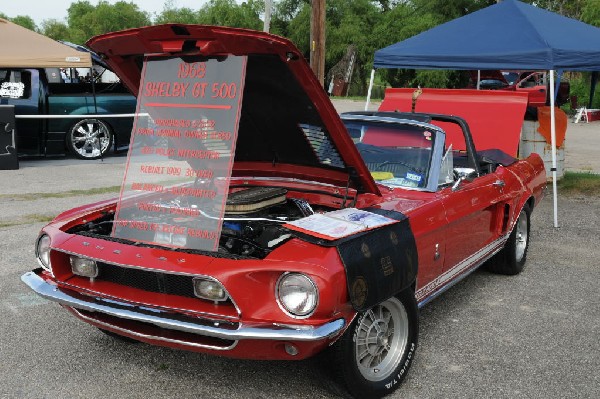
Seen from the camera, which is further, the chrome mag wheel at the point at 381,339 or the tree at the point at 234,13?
the tree at the point at 234,13

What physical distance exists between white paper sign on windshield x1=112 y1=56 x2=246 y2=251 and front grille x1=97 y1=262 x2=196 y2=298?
0.70ft

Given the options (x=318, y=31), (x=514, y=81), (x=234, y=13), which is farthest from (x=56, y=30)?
(x=318, y=31)

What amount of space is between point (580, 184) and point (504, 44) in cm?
289

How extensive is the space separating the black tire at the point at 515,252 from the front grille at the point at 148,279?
3238 millimetres

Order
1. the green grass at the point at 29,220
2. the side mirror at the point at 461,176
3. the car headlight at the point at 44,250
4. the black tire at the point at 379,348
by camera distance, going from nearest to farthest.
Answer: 1. the black tire at the point at 379,348
2. the car headlight at the point at 44,250
3. the side mirror at the point at 461,176
4. the green grass at the point at 29,220

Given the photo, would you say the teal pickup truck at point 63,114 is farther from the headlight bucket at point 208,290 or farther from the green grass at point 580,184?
the headlight bucket at point 208,290

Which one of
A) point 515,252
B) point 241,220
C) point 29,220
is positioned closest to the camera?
point 241,220

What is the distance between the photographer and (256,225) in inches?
146

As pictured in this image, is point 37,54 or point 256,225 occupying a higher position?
point 37,54

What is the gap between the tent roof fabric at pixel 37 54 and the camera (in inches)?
470

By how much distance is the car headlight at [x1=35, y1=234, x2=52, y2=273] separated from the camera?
3.57 meters

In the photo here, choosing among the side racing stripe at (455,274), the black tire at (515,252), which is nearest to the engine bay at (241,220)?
the side racing stripe at (455,274)

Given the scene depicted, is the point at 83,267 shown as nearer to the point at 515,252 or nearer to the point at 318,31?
the point at 515,252

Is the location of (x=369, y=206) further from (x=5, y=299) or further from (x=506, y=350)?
(x=5, y=299)
